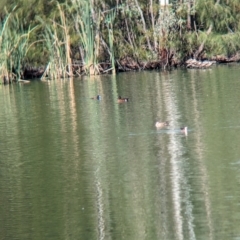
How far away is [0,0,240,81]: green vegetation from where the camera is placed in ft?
104

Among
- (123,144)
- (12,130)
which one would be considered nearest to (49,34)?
(12,130)

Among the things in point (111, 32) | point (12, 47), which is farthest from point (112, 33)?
point (12, 47)

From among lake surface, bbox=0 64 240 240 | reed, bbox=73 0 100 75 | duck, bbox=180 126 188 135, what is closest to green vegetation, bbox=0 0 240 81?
reed, bbox=73 0 100 75

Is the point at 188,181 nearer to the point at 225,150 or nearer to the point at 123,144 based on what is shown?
the point at 225,150

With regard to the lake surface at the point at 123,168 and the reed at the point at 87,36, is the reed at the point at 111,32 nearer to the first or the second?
the reed at the point at 87,36

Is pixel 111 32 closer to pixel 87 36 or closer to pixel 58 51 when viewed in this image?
pixel 87 36

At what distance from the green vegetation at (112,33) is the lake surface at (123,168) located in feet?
27.4

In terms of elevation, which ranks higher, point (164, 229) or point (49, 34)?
point (49, 34)

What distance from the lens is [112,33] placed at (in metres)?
33.2

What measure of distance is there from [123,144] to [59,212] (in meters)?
4.50

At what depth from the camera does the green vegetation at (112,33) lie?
31.8 metres

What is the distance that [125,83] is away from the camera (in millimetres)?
27469

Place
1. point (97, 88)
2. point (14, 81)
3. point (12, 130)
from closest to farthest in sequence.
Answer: point (12, 130) < point (97, 88) < point (14, 81)

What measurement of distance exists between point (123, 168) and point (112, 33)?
20142 millimetres
